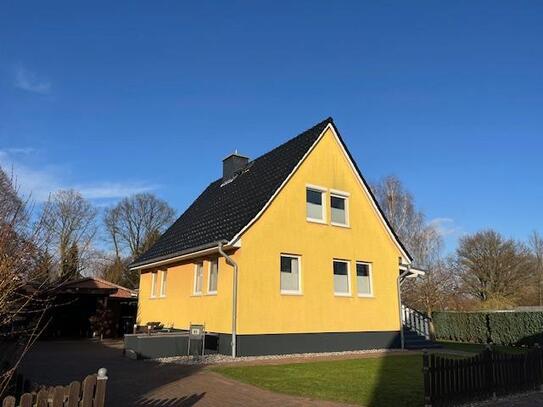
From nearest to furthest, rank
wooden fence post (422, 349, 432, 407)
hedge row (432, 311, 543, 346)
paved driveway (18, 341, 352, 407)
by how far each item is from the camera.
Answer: wooden fence post (422, 349, 432, 407)
paved driveway (18, 341, 352, 407)
hedge row (432, 311, 543, 346)

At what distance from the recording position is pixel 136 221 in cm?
5141

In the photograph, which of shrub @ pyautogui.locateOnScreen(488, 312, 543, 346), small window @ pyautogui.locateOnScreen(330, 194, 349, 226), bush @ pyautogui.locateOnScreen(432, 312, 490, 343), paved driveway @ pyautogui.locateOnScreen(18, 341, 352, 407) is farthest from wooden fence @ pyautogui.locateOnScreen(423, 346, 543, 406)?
bush @ pyautogui.locateOnScreen(432, 312, 490, 343)

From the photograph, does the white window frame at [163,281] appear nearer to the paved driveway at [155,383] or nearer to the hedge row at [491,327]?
the paved driveway at [155,383]

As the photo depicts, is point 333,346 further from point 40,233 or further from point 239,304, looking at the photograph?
point 40,233

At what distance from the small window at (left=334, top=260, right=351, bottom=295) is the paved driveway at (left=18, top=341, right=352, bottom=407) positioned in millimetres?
7267

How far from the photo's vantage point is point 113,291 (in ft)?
84.5

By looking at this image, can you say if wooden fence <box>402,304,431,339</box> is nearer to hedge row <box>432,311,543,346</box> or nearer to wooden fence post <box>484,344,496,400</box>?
hedge row <box>432,311,543,346</box>

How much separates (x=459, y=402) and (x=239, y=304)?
801 centimetres

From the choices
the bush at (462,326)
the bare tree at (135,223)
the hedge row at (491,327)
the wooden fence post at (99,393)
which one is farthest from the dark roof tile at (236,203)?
the bare tree at (135,223)

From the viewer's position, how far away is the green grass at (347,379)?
8867mm

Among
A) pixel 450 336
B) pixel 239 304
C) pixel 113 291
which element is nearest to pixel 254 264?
pixel 239 304

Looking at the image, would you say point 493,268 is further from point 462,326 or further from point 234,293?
point 234,293

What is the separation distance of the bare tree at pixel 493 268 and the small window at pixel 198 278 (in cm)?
3364

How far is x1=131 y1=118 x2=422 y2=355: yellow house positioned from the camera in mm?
15555
